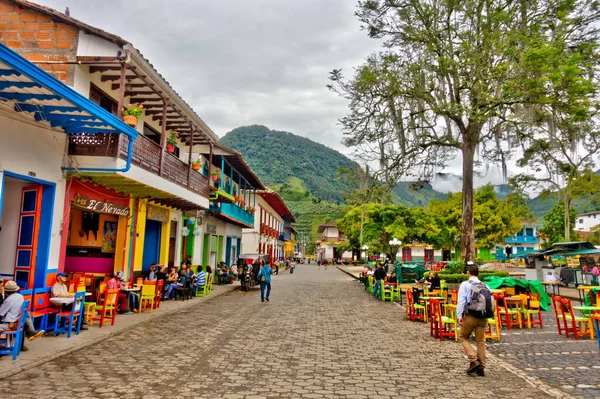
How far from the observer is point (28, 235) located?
8.98m

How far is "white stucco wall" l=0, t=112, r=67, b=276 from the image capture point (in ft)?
24.8

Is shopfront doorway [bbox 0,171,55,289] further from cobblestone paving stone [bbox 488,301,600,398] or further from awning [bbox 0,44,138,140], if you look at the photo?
cobblestone paving stone [bbox 488,301,600,398]

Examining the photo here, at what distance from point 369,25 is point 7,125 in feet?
41.4

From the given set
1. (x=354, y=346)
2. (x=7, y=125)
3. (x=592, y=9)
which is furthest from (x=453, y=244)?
(x=7, y=125)

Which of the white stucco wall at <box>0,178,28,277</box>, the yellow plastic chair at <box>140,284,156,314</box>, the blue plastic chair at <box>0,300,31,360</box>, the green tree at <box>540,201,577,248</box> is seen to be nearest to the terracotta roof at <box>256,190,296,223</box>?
the yellow plastic chair at <box>140,284,156,314</box>

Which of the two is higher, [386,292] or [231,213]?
[231,213]

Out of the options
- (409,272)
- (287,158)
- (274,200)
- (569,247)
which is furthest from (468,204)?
(287,158)

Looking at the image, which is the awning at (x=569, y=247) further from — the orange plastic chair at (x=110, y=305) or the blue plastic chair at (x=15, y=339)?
the blue plastic chair at (x=15, y=339)

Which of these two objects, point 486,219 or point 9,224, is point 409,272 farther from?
point 486,219

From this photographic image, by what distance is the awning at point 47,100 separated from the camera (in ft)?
16.7

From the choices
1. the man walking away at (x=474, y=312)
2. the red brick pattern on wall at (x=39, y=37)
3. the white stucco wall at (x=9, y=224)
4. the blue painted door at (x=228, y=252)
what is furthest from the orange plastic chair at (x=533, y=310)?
the blue painted door at (x=228, y=252)

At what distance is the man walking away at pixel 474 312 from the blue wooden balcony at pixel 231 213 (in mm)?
15655

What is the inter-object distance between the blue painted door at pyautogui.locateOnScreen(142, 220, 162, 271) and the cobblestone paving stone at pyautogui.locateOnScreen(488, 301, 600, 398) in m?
12.1

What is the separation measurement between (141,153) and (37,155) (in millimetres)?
2752
